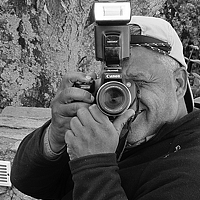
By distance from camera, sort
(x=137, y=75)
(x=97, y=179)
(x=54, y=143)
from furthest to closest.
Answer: (x=54, y=143)
(x=137, y=75)
(x=97, y=179)

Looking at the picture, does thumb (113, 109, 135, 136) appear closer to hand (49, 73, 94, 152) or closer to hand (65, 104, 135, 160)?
hand (65, 104, 135, 160)

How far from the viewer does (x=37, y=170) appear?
1.38 m

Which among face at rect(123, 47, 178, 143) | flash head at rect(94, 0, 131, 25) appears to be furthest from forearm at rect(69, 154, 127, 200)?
flash head at rect(94, 0, 131, 25)

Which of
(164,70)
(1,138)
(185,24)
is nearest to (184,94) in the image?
(164,70)

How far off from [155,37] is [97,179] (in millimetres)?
488

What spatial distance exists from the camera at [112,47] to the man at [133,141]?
3cm

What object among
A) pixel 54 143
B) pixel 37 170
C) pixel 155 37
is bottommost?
pixel 37 170

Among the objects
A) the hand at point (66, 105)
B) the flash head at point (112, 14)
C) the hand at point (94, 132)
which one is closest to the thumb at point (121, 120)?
the hand at point (94, 132)

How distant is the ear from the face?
28 millimetres

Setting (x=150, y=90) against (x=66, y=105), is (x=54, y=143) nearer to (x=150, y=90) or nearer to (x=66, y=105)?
(x=66, y=105)

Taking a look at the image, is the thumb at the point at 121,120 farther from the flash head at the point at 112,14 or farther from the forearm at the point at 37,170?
the forearm at the point at 37,170

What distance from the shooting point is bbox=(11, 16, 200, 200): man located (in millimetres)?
987

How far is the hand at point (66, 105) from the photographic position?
113cm

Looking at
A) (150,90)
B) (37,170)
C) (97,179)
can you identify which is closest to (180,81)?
(150,90)
